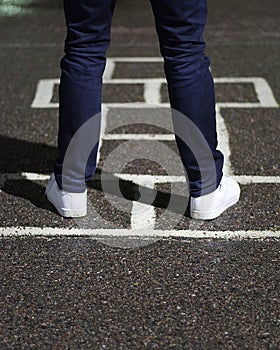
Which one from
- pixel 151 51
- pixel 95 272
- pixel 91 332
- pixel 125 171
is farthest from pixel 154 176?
pixel 151 51

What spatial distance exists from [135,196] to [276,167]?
3.04 ft

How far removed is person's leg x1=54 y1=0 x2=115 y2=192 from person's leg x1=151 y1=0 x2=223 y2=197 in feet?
0.84

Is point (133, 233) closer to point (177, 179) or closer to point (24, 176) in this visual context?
point (177, 179)

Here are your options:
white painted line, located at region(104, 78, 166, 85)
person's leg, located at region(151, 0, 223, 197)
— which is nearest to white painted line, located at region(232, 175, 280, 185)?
person's leg, located at region(151, 0, 223, 197)

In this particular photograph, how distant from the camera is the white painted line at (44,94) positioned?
6.02 m

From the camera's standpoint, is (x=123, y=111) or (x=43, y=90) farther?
(x=43, y=90)

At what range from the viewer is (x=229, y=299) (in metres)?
3.35

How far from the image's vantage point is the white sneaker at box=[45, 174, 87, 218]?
4023mm

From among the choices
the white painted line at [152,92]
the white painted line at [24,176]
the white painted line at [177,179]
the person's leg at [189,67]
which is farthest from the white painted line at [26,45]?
the person's leg at [189,67]

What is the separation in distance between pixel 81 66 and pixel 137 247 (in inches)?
34.5

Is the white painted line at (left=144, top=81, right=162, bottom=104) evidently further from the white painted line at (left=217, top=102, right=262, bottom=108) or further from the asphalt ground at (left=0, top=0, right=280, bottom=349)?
the white painted line at (left=217, top=102, right=262, bottom=108)

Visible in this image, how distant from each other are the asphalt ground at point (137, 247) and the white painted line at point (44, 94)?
0.03m

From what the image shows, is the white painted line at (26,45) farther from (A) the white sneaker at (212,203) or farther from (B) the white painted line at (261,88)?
(A) the white sneaker at (212,203)

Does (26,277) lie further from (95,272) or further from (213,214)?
(213,214)
